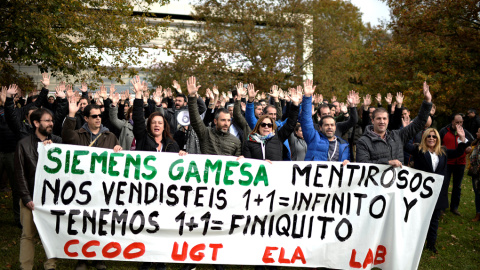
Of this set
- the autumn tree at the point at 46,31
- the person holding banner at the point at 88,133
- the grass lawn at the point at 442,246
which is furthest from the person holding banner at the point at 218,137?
the autumn tree at the point at 46,31

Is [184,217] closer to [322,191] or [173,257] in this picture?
[173,257]

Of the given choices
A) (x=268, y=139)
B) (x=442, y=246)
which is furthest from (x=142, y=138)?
(x=442, y=246)

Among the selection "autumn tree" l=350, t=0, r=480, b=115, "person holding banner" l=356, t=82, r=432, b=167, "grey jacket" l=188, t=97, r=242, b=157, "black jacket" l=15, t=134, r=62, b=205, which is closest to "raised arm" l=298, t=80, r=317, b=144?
"person holding banner" l=356, t=82, r=432, b=167

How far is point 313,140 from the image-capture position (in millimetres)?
6672

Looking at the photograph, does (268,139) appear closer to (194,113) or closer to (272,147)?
(272,147)

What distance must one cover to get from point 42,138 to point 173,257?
218 centimetres

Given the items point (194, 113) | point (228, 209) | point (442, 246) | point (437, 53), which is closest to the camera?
point (228, 209)

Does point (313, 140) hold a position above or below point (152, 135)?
above

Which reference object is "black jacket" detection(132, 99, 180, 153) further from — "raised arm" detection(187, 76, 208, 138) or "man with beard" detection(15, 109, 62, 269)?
"man with beard" detection(15, 109, 62, 269)

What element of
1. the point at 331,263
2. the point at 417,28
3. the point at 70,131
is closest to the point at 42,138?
the point at 70,131

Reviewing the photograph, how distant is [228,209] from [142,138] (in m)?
1.51

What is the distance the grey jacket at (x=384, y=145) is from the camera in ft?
21.6

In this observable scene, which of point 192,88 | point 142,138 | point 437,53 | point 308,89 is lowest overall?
point 142,138

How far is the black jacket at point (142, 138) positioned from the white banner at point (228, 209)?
276 mm
